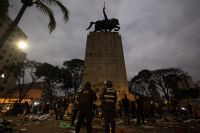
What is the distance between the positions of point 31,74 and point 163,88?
2678cm

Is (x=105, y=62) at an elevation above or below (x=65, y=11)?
below

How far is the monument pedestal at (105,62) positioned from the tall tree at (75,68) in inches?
947

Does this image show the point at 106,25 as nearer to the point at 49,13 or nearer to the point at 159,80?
the point at 49,13

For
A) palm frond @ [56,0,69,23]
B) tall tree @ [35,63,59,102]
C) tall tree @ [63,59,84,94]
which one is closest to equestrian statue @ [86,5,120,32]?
palm frond @ [56,0,69,23]

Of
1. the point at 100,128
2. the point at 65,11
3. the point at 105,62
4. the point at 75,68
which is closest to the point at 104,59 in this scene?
the point at 105,62

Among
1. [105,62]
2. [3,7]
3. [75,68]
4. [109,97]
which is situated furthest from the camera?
[75,68]

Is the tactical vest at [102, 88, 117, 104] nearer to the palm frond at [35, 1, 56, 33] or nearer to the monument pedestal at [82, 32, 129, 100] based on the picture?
the palm frond at [35, 1, 56, 33]

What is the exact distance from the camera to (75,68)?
43.5 m

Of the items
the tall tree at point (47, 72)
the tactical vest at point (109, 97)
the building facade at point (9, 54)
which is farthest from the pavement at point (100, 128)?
the building facade at point (9, 54)

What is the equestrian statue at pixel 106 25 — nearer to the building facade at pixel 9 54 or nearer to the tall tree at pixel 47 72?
the tall tree at pixel 47 72

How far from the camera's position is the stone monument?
56.9 feet

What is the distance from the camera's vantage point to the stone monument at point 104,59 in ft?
56.9

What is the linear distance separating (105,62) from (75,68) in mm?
26332

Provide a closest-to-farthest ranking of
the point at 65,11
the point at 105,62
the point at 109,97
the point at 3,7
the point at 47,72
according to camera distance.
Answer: the point at 109,97 → the point at 3,7 → the point at 65,11 → the point at 105,62 → the point at 47,72
